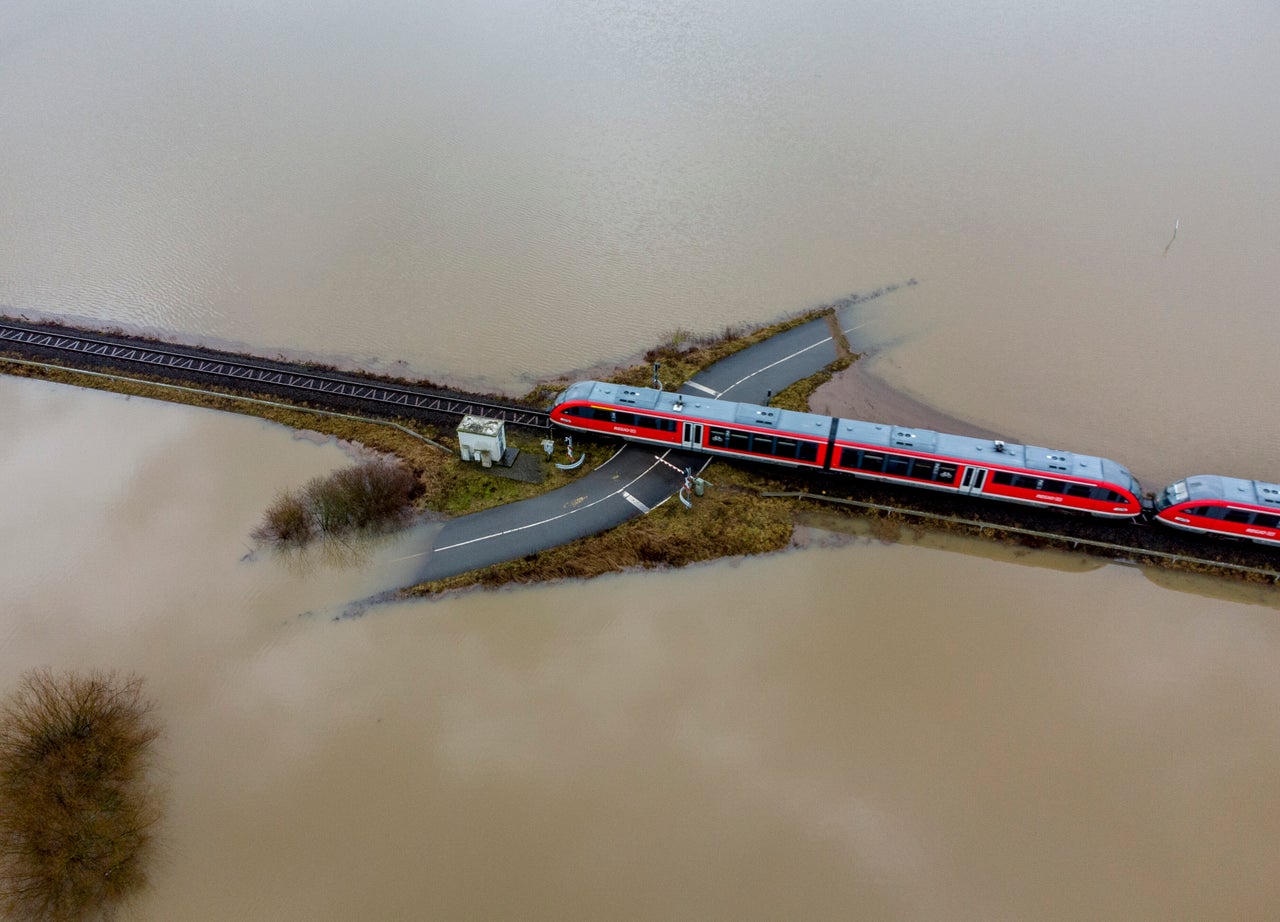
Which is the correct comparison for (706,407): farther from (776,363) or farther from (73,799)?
(73,799)

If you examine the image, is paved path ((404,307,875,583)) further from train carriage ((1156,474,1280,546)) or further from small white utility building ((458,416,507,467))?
train carriage ((1156,474,1280,546))

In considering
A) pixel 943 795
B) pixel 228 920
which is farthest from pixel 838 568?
pixel 228 920

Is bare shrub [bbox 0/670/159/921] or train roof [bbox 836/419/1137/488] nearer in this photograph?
bare shrub [bbox 0/670/159/921]

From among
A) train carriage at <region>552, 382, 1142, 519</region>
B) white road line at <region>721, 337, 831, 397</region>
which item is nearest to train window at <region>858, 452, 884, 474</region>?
train carriage at <region>552, 382, 1142, 519</region>

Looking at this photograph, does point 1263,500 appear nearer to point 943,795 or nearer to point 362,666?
point 943,795

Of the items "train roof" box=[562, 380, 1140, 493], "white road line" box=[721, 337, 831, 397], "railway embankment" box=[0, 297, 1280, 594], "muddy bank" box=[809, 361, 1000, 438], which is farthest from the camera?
"white road line" box=[721, 337, 831, 397]
